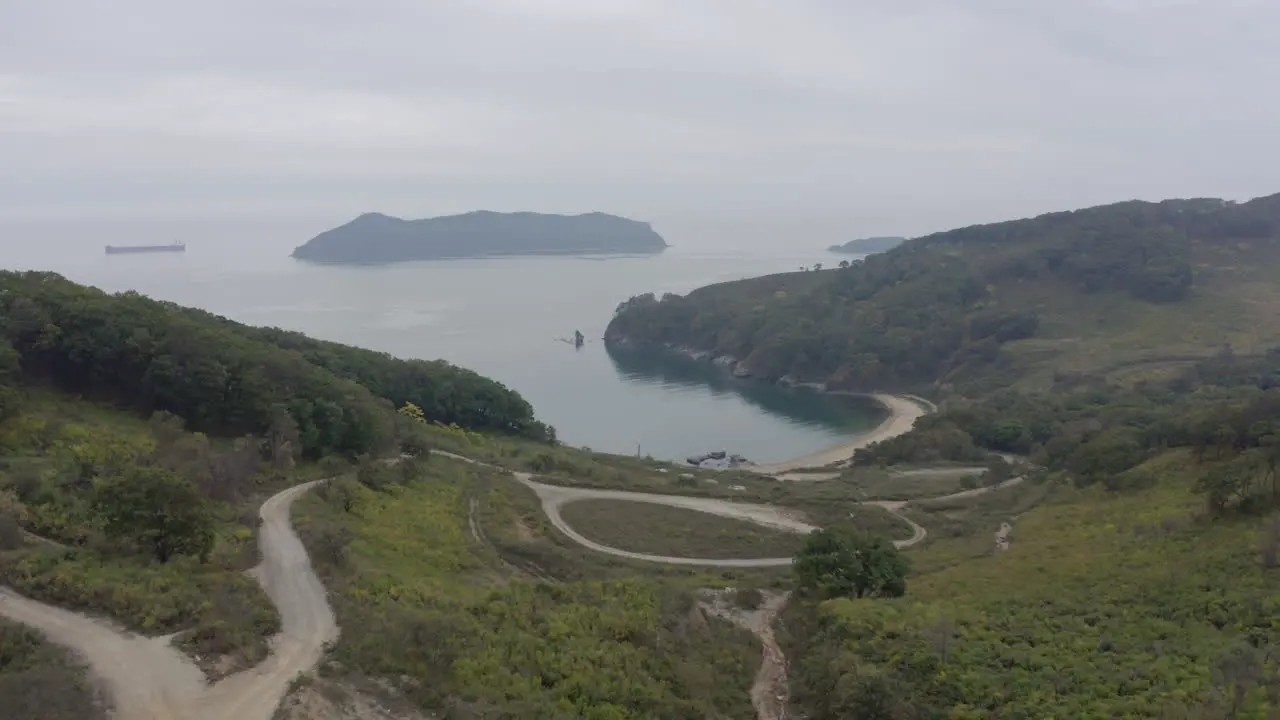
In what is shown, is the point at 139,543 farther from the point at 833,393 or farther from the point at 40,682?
the point at 833,393

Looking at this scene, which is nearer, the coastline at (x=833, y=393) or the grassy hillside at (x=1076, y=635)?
the grassy hillside at (x=1076, y=635)

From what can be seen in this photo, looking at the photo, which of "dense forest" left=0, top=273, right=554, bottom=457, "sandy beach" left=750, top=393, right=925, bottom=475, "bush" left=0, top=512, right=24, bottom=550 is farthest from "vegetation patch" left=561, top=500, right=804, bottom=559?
"sandy beach" left=750, top=393, right=925, bottom=475

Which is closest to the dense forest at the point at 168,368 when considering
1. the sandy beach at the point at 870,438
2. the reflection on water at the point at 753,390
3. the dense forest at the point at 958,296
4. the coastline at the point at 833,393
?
the coastline at the point at 833,393

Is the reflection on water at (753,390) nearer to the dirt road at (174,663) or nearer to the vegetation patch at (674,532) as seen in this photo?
the vegetation patch at (674,532)

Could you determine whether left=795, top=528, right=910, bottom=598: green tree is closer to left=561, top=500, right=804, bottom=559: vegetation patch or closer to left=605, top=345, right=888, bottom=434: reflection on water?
left=561, top=500, right=804, bottom=559: vegetation patch

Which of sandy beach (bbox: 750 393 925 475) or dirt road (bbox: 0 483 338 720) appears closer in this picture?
dirt road (bbox: 0 483 338 720)

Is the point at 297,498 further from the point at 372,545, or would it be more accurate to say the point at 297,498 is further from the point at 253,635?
the point at 253,635
